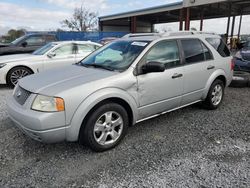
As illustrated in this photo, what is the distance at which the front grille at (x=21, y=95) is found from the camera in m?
2.96

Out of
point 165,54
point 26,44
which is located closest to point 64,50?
point 26,44

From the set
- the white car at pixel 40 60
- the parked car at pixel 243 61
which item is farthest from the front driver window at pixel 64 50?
the parked car at pixel 243 61

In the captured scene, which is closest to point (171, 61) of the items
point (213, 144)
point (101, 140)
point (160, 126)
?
point (160, 126)

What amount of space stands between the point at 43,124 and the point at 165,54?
2277 millimetres

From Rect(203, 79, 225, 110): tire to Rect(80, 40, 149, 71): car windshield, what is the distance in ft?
6.26

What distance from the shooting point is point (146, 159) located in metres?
2.98

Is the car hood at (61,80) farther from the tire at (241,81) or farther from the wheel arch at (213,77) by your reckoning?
the tire at (241,81)

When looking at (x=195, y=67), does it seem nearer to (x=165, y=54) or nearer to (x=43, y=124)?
(x=165, y=54)

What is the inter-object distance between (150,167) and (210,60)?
272 centimetres

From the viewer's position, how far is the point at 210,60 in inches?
177

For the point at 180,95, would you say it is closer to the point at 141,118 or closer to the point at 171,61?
the point at 171,61

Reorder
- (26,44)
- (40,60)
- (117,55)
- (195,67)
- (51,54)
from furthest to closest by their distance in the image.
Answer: (26,44), (51,54), (40,60), (195,67), (117,55)

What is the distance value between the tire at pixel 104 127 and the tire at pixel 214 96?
2.21 meters

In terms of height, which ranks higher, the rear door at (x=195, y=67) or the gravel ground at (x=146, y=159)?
the rear door at (x=195, y=67)
